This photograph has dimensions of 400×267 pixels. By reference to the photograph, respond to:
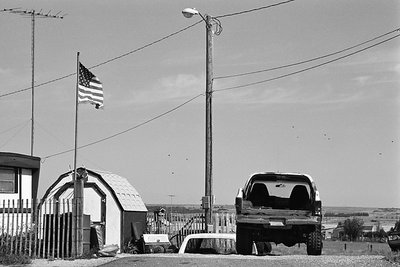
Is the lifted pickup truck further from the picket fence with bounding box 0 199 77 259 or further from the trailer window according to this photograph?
the trailer window

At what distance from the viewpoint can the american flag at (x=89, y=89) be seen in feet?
73.2

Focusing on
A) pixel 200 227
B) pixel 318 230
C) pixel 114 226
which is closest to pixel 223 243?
pixel 200 227

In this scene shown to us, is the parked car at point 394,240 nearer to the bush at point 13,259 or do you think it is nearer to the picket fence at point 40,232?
the picket fence at point 40,232

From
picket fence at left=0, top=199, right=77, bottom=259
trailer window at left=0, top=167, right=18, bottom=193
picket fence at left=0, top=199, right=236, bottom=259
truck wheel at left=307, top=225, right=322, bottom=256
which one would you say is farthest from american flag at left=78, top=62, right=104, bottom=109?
truck wheel at left=307, top=225, right=322, bottom=256

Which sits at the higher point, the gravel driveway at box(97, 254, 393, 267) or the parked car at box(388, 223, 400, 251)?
the parked car at box(388, 223, 400, 251)

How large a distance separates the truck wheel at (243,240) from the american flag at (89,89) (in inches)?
258

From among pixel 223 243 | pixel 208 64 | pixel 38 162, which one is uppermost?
pixel 208 64

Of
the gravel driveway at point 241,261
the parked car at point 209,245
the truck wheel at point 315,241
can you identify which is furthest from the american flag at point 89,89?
the truck wheel at point 315,241

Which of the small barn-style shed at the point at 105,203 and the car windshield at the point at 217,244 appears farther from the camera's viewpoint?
the small barn-style shed at the point at 105,203

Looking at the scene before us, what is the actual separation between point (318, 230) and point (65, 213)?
6.07 m

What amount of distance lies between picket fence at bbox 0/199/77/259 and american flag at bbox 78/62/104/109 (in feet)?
14.3

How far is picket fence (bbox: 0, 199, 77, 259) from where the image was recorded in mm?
18578

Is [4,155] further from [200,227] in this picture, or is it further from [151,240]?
[200,227]

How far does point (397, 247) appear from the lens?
20.9 meters
